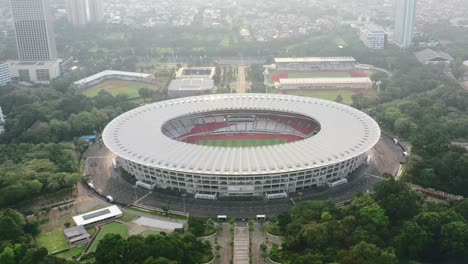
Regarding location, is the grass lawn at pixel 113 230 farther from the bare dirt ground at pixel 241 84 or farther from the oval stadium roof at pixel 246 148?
the bare dirt ground at pixel 241 84

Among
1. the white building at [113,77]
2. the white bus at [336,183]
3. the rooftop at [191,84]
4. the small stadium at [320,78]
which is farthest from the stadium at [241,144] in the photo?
the white building at [113,77]

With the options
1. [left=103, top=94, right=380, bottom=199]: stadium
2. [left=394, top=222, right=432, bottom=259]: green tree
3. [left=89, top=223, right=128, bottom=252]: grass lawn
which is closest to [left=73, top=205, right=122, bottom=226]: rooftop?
[left=89, top=223, right=128, bottom=252]: grass lawn

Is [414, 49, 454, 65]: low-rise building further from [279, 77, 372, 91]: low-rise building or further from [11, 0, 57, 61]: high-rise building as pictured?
[11, 0, 57, 61]: high-rise building

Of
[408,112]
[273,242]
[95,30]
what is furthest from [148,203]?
[95,30]

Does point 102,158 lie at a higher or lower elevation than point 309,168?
lower

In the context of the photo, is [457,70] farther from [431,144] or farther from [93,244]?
[93,244]
